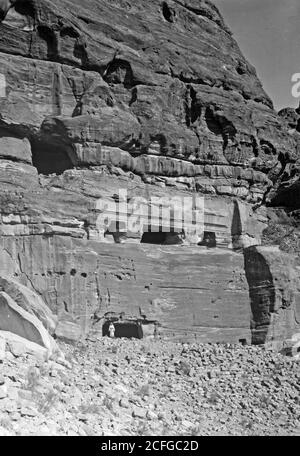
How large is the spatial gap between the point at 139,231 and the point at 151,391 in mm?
8661

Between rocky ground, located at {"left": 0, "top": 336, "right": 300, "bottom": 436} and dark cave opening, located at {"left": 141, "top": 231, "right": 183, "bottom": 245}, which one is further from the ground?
dark cave opening, located at {"left": 141, "top": 231, "right": 183, "bottom": 245}

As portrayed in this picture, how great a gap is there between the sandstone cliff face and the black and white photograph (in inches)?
2.9

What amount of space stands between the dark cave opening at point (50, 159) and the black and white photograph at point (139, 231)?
0.07 meters

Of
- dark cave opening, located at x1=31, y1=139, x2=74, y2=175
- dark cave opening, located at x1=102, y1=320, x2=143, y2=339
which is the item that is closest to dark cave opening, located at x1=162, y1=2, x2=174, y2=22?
dark cave opening, located at x1=31, y1=139, x2=74, y2=175

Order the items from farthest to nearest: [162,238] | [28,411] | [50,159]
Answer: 1. [162,238]
2. [50,159]
3. [28,411]

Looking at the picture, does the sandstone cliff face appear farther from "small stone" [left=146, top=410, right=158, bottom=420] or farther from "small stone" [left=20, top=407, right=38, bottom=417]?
"small stone" [left=20, top=407, right=38, bottom=417]

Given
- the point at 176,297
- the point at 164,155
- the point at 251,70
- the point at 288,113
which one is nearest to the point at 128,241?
the point at 176,297

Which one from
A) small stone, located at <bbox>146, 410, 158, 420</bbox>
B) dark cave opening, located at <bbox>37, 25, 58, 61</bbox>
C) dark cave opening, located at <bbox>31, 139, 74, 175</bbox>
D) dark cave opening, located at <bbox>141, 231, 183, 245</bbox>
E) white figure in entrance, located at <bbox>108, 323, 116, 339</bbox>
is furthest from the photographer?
dark cave opening, located at <bbox>141, 231, 183, 245</bbox>

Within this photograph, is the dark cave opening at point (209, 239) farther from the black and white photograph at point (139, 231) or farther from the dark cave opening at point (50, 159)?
the dark cave opening at point (50, 159)

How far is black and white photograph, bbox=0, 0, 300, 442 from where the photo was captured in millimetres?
24219

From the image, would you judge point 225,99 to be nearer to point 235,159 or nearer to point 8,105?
point 235,159

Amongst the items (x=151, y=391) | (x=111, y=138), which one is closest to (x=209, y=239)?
(x=111, y=138)

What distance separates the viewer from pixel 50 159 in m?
32.5

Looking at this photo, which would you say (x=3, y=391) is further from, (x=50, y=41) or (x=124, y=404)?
(x=50, y=41)
